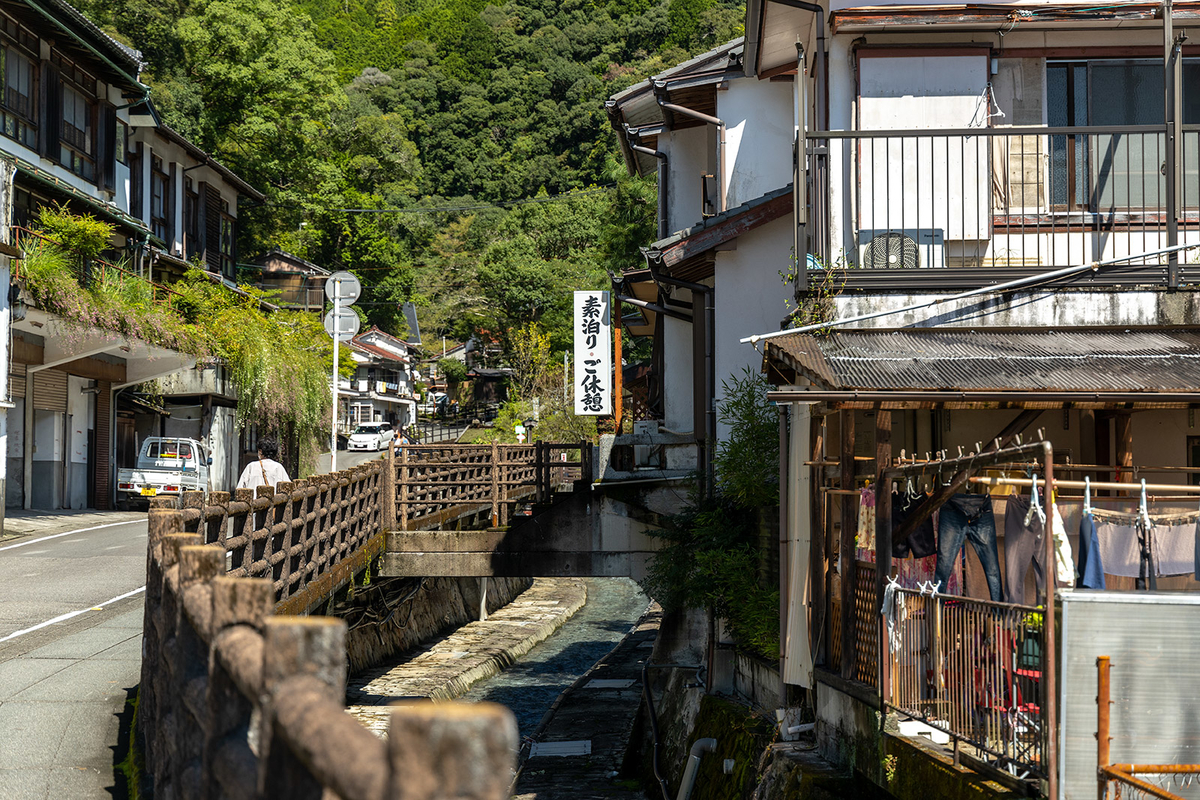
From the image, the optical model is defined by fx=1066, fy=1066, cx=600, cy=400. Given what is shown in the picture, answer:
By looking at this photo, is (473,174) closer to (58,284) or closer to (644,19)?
(644,19)

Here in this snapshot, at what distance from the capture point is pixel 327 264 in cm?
6259

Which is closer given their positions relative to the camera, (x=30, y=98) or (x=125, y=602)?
(x=125, y=602)

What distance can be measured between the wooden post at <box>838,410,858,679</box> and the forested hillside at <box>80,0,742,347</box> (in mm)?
22822

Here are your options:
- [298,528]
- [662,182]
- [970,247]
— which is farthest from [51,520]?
[970,247]

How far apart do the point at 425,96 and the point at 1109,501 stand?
85.5m

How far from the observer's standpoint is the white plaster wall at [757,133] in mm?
17531

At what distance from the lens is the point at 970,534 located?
27.4 ft

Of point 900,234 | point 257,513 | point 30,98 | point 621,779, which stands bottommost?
point 621,779

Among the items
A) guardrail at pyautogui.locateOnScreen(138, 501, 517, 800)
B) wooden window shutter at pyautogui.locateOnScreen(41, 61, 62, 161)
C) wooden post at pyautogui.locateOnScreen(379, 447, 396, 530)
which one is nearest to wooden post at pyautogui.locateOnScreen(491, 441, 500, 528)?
wooden post at pyautogui.locateOnScreen(379, 447, 396, 530)

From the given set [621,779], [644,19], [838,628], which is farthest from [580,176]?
[838,628]

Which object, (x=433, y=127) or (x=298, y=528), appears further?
(x=433, y=127)

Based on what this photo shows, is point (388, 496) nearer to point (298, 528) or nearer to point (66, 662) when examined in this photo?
point (298, 528)

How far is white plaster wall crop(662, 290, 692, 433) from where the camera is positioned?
20359 mm

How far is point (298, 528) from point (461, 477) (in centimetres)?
945
